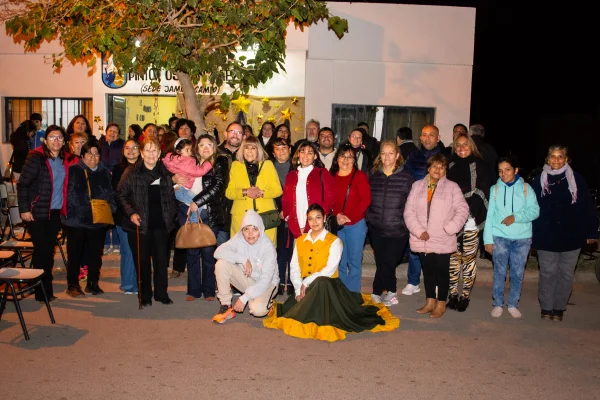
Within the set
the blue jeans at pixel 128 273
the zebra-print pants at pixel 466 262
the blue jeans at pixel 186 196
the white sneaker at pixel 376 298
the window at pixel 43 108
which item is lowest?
the white sneaker at pixel 376 298

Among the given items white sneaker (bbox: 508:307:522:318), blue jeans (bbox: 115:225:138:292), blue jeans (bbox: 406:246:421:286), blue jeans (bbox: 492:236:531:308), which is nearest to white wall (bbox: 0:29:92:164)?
blue jeans (bbox: 115:225:138:292)

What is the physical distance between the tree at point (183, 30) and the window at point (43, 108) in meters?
6.07

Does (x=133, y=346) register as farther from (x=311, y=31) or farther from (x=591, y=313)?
(x=311, y=31)

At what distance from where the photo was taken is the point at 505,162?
25.5 ft

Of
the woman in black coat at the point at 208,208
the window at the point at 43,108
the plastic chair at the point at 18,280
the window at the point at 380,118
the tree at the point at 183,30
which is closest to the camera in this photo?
the plastic chair at the point at 18,280

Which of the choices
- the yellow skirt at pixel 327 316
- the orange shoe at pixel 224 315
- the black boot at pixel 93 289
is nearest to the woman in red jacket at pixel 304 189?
the yellow skirt at pixel 327 316

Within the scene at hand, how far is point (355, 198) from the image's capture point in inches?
318

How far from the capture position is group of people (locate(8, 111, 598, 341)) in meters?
7.46

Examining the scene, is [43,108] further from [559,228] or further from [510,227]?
[559,228]

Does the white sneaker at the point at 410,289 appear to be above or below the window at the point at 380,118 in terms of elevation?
below

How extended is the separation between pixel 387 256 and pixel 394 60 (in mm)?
7995

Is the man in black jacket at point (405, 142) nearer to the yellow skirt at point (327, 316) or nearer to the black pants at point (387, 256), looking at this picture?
the black pants at point (387, 256)

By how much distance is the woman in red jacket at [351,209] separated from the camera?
8.05 meters

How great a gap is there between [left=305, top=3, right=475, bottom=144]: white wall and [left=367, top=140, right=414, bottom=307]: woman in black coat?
22.8 ft
